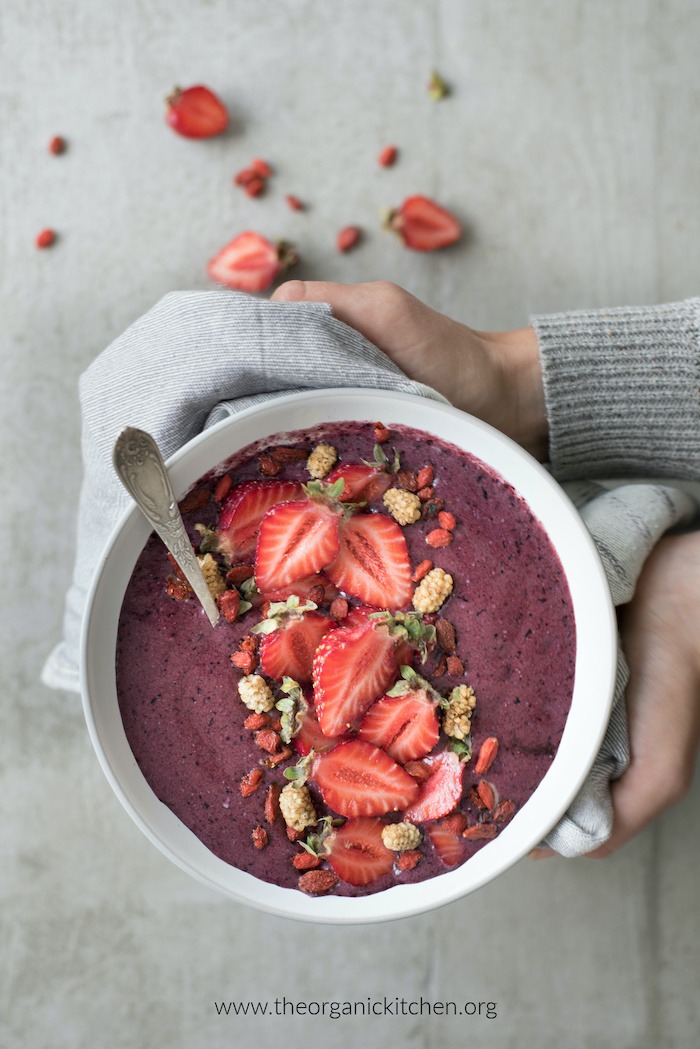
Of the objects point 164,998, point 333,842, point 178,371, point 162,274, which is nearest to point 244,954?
point 164,998

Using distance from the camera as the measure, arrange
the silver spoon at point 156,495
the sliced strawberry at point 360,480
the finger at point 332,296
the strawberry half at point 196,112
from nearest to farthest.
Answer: the silver spoon at point 156,495 < the sliced strawberry at point 360,480 < the finger at point 332,296 < the strawberry half at point 196,112

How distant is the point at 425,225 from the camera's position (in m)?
1.09

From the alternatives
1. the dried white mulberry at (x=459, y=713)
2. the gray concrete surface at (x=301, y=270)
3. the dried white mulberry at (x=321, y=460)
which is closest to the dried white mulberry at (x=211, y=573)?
the dried white mulberry at (x=321, y=460)

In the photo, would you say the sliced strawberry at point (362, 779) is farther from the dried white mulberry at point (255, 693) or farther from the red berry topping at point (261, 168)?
the red berry topping at point (261, 168)

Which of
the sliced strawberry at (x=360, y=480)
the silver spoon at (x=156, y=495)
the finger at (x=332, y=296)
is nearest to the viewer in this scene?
the silver spoon at (x=156, y=495)

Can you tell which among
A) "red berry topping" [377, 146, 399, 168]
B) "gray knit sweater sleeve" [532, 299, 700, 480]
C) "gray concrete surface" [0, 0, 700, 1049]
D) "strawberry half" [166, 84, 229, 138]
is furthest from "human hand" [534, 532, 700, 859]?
"strawberry half" [166, 84, 229, 138]

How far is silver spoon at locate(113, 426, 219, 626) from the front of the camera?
643mm

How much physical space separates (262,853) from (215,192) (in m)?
0.78

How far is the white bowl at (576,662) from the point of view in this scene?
707 millimetres

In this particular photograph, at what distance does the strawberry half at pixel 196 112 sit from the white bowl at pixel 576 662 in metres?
0.55

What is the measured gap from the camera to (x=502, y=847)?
75 centimetres

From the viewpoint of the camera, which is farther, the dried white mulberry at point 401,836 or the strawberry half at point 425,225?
the strawberry half at point 425,225

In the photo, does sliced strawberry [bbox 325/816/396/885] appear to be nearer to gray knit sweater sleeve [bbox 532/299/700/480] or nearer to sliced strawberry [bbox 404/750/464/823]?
sliced strawberry [bbox 404/750/464/823]

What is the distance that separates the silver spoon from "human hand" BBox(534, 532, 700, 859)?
1.54 ft
